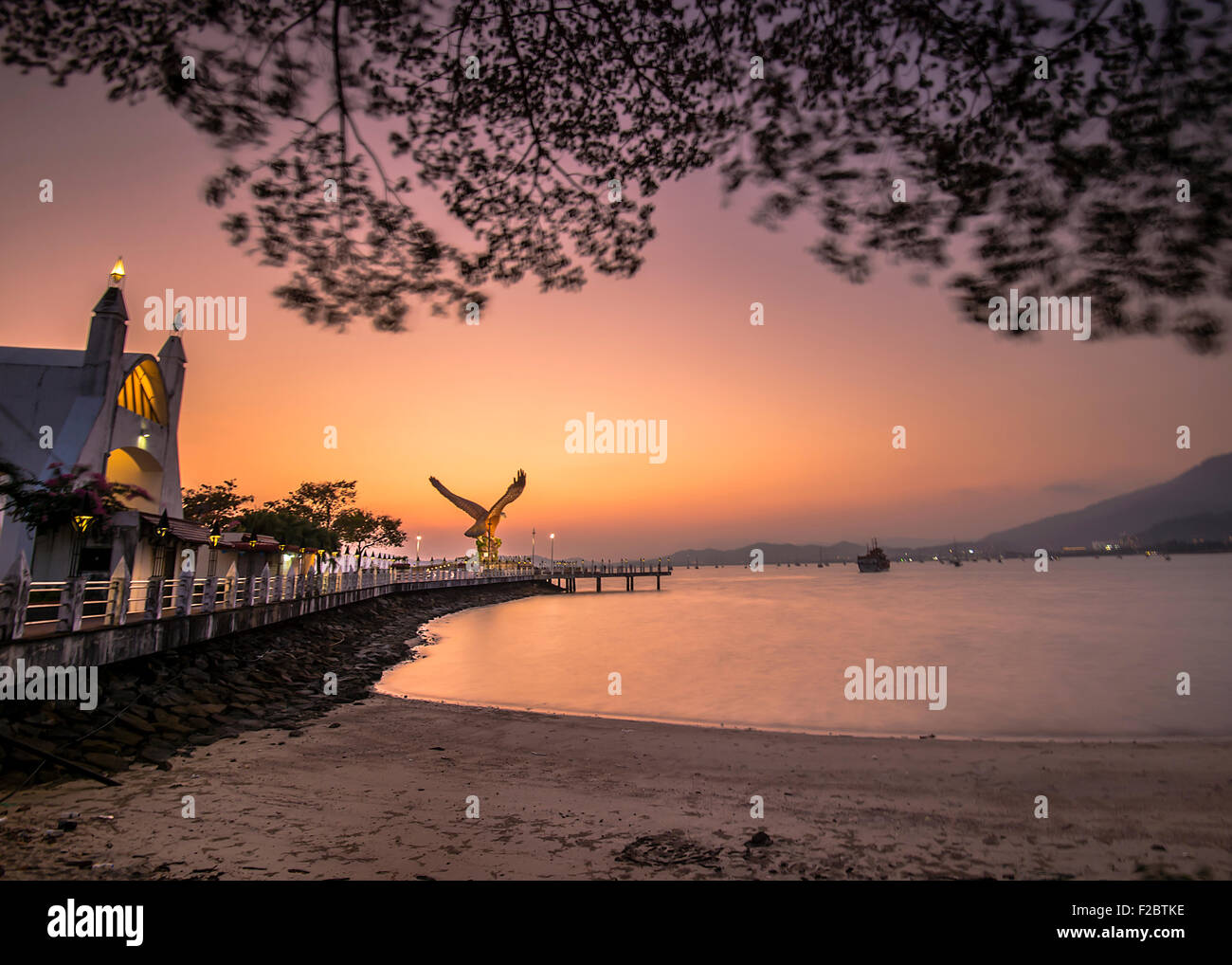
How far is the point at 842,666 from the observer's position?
83.0 feet

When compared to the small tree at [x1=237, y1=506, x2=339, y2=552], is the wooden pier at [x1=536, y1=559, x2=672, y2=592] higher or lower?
lower

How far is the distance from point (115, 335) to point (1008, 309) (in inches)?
937

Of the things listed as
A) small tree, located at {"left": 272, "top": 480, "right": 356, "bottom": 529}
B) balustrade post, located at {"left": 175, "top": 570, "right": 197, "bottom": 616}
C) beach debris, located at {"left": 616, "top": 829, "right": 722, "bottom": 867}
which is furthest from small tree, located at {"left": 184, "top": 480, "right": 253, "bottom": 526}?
beach debris, located at {"left": 616, "top": 829, "right": 722, "bottom": 867}

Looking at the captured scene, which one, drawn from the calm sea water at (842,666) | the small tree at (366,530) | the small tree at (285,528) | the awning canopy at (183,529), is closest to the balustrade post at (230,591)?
the awning canopy at (183,529)

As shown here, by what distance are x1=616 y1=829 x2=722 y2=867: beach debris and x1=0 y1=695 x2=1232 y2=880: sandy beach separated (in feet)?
0.09

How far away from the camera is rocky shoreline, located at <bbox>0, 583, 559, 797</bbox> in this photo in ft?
25.2

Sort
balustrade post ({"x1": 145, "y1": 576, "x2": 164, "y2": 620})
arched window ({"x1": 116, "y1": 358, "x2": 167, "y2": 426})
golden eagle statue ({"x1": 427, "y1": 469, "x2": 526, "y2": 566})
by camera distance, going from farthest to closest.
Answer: golden eagle statue ({"x1": 427, "y1": 469, "x2": 526, "y2": 566}) → arched window ({"x1": 116, "y1": 358, "x2": 167, "y2": 426}) → balustrade post ({"x1": 145, "y1": 576, "x2": 164, "y2": 620})

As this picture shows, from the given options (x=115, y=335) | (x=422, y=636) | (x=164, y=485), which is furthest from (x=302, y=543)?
(x=115, y=335)

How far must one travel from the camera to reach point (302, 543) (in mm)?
40406

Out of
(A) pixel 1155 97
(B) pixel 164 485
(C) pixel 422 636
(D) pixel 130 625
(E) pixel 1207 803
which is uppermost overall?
(A) pixel 1155 97

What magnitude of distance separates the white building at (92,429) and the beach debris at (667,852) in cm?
1735

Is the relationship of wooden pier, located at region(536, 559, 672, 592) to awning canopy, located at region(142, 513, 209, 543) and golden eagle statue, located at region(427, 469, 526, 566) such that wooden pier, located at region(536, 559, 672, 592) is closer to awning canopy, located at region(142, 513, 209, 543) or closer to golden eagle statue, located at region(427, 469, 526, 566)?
golden eagle statue, located at region(427, 469, 526, 566)
